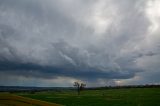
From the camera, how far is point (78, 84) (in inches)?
6373

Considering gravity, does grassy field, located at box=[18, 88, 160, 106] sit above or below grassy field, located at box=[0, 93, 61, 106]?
above

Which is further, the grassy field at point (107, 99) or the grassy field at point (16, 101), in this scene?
the grassy field at point (107, 99)

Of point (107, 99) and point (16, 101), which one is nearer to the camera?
point (16, 101)

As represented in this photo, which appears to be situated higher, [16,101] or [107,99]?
[107,99]

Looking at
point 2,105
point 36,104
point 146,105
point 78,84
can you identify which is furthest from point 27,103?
point 78,84

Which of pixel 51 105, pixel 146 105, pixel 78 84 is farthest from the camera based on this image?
pixel 78 84

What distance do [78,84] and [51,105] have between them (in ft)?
519

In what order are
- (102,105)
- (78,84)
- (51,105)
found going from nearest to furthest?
1. (51,105)
2. (102,105)
3. (78,84)

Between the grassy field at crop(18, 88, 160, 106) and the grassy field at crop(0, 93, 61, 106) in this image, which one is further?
the grassy field at crop(18, 88, 160, 106)

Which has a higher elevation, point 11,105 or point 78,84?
point 78,84

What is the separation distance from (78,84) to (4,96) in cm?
15788

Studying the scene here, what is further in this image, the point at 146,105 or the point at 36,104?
the point at 146,105

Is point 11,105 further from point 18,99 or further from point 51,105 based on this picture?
point 51,105

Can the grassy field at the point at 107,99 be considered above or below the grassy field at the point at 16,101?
above
